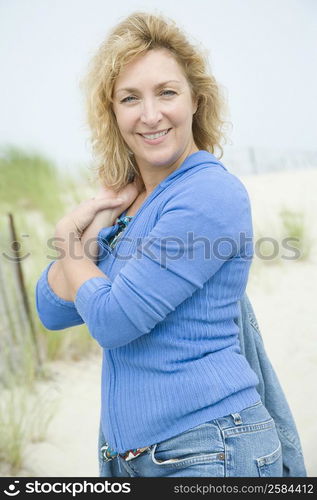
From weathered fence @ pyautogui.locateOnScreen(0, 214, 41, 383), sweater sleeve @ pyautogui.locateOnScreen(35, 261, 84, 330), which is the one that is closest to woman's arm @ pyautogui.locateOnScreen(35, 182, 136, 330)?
sweater sleeve @ pyautogui.locateOnScreen(35, 261, 84, 330)

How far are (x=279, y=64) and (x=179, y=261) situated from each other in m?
6.67

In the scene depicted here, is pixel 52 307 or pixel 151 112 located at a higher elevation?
pixel 151 112

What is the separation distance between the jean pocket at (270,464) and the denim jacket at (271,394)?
0.78ft

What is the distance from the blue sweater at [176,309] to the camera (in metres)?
1.17

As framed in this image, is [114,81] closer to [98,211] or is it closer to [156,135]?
[156,135]

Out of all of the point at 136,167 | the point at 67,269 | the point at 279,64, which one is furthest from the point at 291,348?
the point at 279,64

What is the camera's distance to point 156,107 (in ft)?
4.42

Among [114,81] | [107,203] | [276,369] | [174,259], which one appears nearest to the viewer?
[174,259]

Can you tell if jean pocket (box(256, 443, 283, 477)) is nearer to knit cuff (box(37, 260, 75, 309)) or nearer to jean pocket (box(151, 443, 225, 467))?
jean pocket (box(151, 443, 225, 467))

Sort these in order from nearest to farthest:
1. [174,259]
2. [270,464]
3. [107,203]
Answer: [174,259]
[270,464]
[107,203]

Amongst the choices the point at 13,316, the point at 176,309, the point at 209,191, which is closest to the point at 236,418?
the point at 176,309

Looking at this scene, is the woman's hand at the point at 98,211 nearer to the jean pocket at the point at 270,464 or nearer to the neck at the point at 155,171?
the neck at the point at 155,171

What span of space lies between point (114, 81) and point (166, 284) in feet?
1.72

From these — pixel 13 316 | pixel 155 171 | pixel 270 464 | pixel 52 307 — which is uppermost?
pixel 13 316
